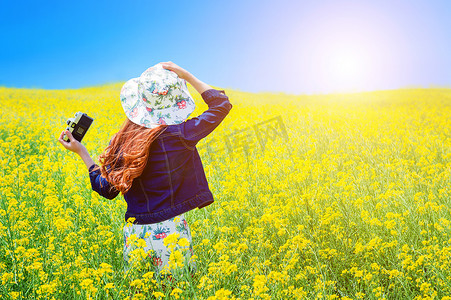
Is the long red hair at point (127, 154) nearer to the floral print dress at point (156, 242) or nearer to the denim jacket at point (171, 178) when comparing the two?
the denim jacket at point (171, 178)

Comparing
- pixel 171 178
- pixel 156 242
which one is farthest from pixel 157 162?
pixel 156 242

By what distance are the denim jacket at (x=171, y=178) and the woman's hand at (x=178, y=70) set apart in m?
0.32

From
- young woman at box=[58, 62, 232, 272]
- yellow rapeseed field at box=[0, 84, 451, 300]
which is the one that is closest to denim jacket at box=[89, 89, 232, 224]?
young woman at box=[58, 62, 232, 272]

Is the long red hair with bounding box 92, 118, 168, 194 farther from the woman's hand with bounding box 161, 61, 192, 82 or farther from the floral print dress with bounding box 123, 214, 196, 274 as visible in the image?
the woman's hand with bounding box 161, 61, 192, 82

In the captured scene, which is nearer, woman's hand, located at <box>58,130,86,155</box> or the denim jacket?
the denim jacket

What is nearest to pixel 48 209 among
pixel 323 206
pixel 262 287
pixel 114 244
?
pixel 114 244

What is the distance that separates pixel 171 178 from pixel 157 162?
0.43ft

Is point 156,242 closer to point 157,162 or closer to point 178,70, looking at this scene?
point 157,162

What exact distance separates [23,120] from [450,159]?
31.7 feet

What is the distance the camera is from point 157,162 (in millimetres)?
2316

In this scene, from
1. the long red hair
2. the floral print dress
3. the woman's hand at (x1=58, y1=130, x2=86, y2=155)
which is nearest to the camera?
the long red hair

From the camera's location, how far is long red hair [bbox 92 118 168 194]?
2.21 metres

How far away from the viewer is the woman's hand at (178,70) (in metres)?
2.58

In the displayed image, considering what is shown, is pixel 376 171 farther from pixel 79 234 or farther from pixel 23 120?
pixel 23 120
